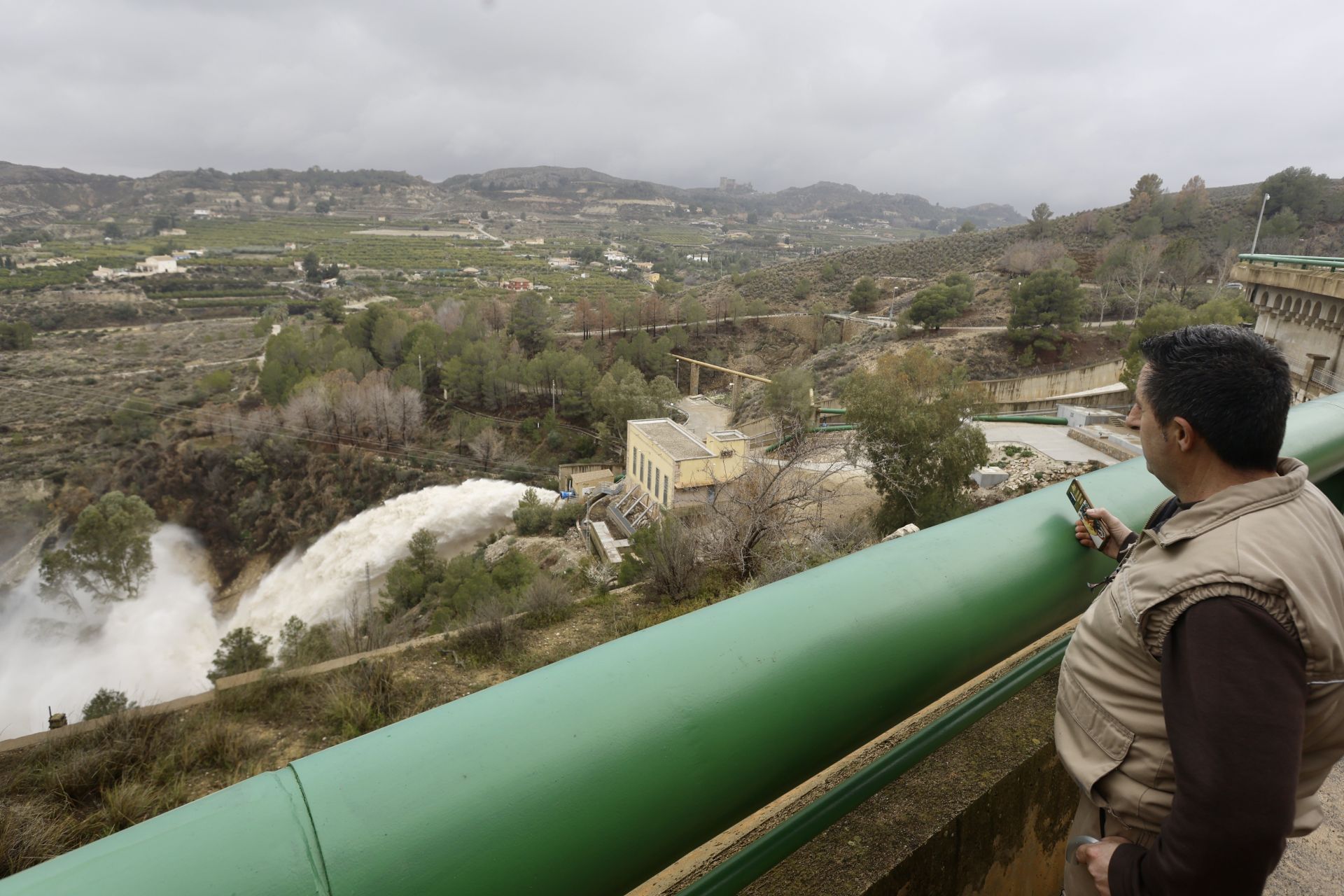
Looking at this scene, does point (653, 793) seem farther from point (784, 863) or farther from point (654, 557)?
point (654, 557)

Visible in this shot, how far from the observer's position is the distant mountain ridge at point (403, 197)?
103 meters

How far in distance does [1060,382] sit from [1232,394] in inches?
1095

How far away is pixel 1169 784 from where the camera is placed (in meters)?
0.91

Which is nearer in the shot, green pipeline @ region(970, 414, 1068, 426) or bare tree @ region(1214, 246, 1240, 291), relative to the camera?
green pipeline @ region(970, 414, 1068, 426)

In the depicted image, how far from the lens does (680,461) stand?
1616 cm

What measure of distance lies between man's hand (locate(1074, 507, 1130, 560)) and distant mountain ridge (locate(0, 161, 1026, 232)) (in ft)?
406

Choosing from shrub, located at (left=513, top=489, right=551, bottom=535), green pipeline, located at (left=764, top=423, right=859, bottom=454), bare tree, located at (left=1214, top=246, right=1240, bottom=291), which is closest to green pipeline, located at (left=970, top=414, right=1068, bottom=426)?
green pipeline, located at (left=764, top=423, right=859, bottom=454)

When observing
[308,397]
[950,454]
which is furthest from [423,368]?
[950,454]

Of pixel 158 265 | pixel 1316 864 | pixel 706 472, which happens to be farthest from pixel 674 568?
pixel 158 265

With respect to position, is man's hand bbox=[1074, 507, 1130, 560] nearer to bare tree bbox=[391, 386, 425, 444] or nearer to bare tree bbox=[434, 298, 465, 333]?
bare tree bbox=[391, 386, 425, 444]

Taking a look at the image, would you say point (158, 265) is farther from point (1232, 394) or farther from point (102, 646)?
point (1232, 394)

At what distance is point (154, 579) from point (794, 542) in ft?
75.4

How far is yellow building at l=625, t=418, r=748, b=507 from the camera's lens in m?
16.3

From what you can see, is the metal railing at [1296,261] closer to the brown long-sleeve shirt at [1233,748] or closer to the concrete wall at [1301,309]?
the concrete wall at [1301,309]
